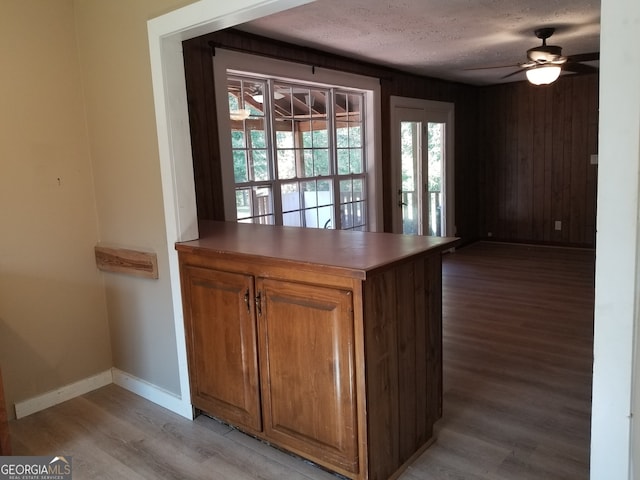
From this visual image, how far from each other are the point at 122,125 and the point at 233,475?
1.81 m

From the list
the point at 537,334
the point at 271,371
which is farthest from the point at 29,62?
the point at 537,334

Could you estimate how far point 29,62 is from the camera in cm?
266

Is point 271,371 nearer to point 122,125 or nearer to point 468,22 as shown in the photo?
point 122,125

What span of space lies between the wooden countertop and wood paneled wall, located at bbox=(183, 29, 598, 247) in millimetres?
2987

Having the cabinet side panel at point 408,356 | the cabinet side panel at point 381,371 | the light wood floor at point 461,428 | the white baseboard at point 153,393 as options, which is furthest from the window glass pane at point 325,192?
the cabinet side panel at point 381,371

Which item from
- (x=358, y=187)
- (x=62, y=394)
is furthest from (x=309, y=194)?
(x=62, y=394)

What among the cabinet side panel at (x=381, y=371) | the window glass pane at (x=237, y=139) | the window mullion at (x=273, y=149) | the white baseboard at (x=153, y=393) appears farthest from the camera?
the window mullion at (x=273, y=149)

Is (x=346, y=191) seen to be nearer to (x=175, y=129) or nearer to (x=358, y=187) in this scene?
(x=358, y=187)

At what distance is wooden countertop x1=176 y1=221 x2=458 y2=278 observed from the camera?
1.94 metres

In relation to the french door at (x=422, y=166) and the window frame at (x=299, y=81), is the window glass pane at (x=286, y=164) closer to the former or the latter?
the window frame at (x=299, y=81)

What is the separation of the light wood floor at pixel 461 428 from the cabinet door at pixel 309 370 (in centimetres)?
19

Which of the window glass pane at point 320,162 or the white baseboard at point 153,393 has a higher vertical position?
the window glass pane at point 320,162

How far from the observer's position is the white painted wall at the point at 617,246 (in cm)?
125

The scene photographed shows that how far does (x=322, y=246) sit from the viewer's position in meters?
2.24
